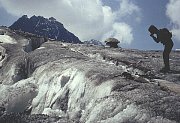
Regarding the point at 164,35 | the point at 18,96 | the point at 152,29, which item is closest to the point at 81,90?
the point at 18,96

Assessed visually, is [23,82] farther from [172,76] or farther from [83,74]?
[172,76]

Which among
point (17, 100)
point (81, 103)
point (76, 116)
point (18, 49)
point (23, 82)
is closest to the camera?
point (76, 116)

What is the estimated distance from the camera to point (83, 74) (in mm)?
22859

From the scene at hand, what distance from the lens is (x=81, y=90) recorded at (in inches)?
835

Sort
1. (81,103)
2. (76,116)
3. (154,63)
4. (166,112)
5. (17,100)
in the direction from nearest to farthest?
(166,112)
(76,116)
(81,103)
(17,100)
(154,63)

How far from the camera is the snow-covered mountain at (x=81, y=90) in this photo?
15445 mm

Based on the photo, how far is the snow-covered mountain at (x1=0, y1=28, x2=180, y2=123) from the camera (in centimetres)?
1545

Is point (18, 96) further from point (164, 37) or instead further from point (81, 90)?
point (164, 37)

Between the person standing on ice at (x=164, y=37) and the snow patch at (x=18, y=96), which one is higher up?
the person standing on ice at (x=164, y=37)

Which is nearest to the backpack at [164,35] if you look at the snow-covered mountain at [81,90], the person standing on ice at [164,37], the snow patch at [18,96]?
the person standing on ice at [164,37]

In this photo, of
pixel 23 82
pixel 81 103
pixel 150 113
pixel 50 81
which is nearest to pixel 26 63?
pixel 23 82

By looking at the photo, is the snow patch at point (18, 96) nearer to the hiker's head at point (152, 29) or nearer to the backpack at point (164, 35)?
the hiker's head at point (152, 29)

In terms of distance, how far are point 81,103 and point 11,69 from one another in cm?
1289

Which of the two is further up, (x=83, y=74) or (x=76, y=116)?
(x=83, y=74)
